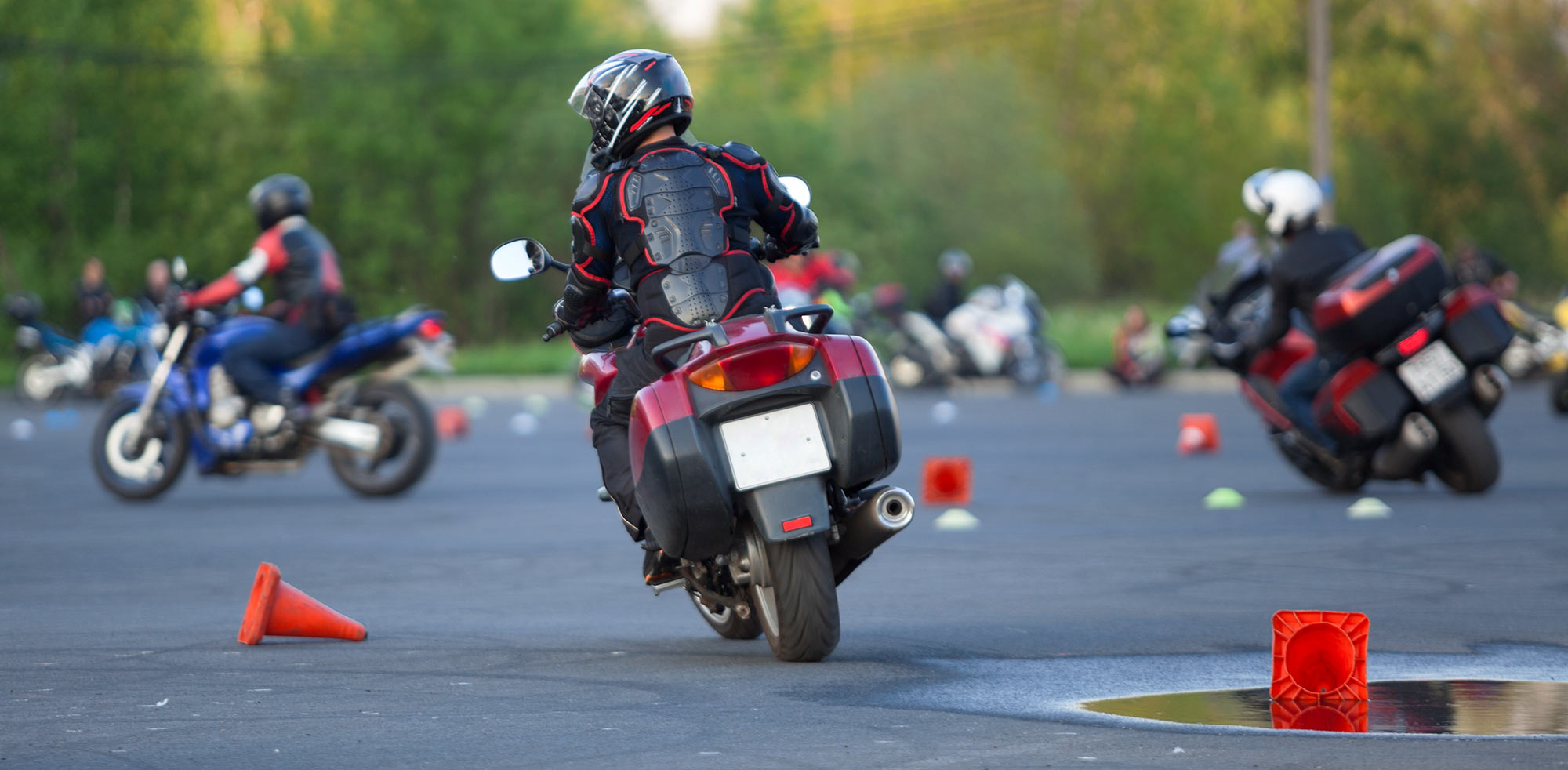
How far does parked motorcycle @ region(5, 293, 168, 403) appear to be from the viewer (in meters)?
29.4

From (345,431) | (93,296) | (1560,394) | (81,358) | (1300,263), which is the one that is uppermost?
(93,296)

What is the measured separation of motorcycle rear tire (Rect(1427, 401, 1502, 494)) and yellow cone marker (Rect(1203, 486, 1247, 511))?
116 cm

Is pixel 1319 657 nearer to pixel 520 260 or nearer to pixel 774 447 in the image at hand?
pixel 774 447

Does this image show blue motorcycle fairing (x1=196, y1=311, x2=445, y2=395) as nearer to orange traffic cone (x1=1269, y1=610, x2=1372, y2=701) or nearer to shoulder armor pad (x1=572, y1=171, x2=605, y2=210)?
shoulder armor pad (x1=572, y1=171, x2=605, y2=210)

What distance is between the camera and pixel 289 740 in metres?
5.11

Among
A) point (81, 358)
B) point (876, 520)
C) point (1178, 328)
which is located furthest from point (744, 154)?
point (81, 358)

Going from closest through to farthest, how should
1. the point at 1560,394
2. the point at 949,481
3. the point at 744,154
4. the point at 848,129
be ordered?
the point at 744,154 → the point at 949,481 → the point at 1560,394 → the point at 848,129

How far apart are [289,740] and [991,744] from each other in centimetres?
172

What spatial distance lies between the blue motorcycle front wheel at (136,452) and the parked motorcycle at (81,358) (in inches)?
642

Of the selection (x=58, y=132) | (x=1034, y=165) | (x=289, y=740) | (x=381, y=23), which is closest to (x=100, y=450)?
(x=289, y=740)

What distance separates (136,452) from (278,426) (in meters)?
1.05

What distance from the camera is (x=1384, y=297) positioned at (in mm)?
11477

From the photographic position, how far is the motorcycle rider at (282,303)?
13117 millimetres

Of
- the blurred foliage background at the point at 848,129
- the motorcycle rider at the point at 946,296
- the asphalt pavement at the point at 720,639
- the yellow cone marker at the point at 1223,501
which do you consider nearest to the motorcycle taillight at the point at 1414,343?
the asphalt pavement at the point at 720,639
